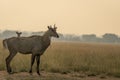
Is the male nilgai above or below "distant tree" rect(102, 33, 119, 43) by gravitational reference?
above

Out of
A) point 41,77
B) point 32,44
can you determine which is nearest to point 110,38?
point 32,44

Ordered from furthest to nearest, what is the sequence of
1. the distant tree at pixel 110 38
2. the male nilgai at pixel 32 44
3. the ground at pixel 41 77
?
the distant tree at pixel 110 38, the male nilgai at pixel 32 44, the ground at pixel 41 77

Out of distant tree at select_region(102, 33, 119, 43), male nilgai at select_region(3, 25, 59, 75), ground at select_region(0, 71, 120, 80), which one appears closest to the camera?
ground at select_region(0, 71, 120, 80)

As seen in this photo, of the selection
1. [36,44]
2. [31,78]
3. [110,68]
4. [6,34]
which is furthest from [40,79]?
[6,34]

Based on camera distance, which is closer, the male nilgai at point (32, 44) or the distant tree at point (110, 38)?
the male nilgai at point (32, 44)

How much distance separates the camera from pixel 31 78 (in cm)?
1284

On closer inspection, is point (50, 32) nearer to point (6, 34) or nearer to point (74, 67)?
point (74, 67)

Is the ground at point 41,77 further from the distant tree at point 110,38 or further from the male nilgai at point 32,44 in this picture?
the distant tree at point 110,38

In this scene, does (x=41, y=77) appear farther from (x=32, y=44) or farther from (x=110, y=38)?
(x=110, y=38)

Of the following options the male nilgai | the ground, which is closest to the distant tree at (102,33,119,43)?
the ground

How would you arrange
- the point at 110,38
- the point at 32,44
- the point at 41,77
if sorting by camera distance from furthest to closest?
the point at 110,38, the point at 32,44, the point at 41,77

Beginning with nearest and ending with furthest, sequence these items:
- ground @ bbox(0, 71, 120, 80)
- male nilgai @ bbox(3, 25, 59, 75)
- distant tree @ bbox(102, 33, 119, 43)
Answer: ground @ bbox(0, 71, 120, 80), male nilgai @ bbox(3, 25, 59, 75), distant tree @ bbox(102, 33, 119, 43)

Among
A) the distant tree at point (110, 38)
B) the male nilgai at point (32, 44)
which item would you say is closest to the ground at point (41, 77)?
the male nilgai at point (32, 44)

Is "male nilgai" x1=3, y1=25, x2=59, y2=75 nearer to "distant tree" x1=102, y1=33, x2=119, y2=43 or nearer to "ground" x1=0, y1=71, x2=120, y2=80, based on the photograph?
"ground" x1=0, y1=71, x2=120, y2=80
